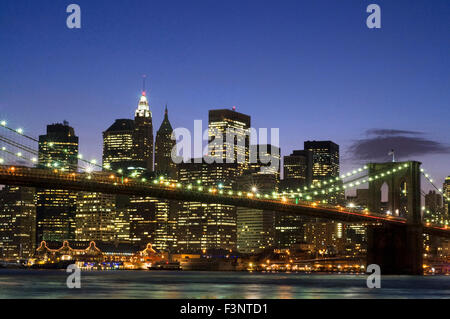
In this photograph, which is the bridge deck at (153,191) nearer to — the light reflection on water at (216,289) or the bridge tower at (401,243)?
the bridge tower at (401,243)

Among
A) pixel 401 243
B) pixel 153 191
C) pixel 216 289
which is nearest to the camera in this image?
pixel 216 289

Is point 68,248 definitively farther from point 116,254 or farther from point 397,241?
point 397,241

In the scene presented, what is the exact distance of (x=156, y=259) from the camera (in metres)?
175

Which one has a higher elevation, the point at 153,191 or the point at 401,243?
the point at 153,191

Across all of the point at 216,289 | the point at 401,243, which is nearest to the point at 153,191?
the point at 216,289

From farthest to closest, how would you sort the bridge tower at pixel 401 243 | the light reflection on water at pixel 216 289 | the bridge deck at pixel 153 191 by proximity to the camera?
the bridge tower at pixel 401 243, the bridge deck at pixel 153 191, the light reflection on water at pixel 216 289

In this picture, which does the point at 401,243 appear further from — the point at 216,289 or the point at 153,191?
the point at 216,289

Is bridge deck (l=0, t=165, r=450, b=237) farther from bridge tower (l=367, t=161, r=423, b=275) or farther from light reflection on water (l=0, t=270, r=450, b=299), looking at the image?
light reflection on water (l=0, t=270, r=450, b=299)

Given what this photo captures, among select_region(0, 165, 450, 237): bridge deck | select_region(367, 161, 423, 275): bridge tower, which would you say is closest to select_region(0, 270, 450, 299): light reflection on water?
select_region(367, 161, 423, 275): bridge tower

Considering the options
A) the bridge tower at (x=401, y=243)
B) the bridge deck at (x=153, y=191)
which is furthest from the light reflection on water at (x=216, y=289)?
the bridge deck at (x=153, y=191)
